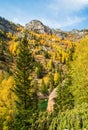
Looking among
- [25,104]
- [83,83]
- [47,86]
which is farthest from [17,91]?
[47,86]

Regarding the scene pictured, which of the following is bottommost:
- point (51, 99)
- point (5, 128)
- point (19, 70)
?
point (5, 128)

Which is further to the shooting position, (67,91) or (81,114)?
(67,91)

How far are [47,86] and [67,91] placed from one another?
138m

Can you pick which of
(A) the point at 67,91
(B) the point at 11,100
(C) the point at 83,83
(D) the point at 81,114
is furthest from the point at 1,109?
(D) the point at 81,114

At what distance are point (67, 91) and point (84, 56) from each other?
1058cm

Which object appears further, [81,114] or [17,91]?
[17,91]

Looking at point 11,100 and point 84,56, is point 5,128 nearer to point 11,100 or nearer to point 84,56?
point 11,100

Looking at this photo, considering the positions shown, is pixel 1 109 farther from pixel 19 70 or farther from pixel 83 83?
pixel 83 83

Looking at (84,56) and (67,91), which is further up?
(84,56)

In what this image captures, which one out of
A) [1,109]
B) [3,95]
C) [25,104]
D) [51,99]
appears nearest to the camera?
[25,104]

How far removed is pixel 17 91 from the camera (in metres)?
50.0

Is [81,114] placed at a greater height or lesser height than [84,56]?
lesser

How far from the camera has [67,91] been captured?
50.8 m

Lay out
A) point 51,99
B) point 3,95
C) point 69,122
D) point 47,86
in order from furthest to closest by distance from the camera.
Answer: point 47,86 < point 51,99 < point 3,95 < point 69,122
